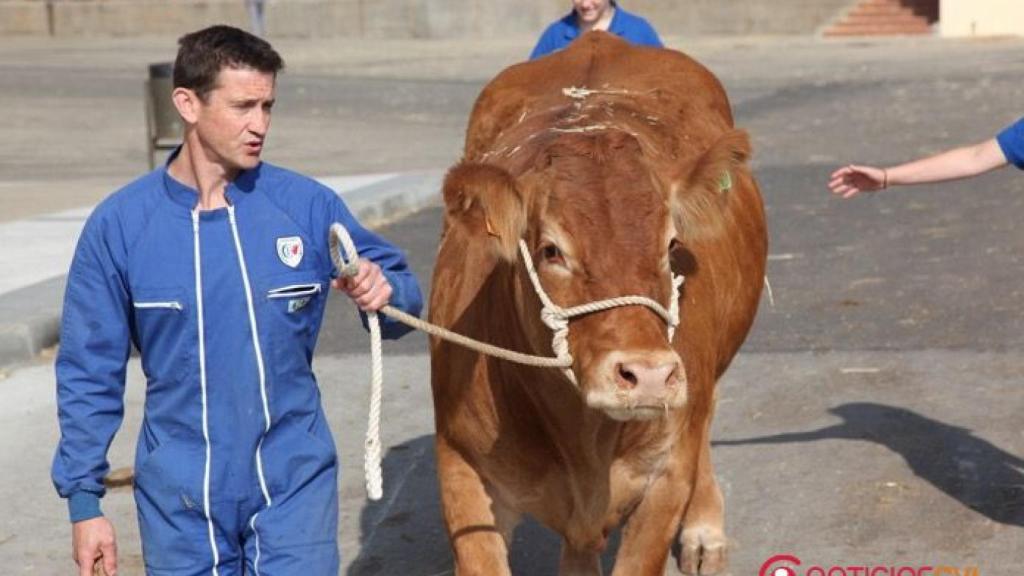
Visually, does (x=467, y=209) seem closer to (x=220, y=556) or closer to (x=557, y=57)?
(x=220, y=556)

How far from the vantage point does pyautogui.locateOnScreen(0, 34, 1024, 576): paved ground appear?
6.98 metres

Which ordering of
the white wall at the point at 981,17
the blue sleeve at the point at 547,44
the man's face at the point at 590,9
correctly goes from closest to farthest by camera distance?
the man's face at the point at 590,9
the blue sleeve at the point at 547,44
the white wall at the point at 981,17

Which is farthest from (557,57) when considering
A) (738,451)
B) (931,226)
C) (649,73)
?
(931,226)

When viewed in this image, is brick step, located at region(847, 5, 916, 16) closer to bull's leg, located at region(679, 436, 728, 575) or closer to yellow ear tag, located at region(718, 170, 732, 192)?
bull's leg, located at region(679, 436, 728, 575)

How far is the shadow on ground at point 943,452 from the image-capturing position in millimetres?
7188

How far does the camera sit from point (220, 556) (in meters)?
4.75

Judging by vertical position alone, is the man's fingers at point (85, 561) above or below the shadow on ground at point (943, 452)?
above

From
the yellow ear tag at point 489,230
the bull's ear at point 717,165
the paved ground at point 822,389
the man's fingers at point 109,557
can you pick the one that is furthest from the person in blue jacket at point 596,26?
the man's fingers at point 109,557

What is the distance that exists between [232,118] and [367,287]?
0.52 m

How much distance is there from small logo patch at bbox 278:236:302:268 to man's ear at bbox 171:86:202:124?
359 mm

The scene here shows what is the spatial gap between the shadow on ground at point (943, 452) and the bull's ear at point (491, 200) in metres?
2.68

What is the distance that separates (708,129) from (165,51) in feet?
102

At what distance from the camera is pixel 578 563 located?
5.93m

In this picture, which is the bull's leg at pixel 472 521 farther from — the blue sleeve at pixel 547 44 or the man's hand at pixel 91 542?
the blue sleeve at pixel 547 44
